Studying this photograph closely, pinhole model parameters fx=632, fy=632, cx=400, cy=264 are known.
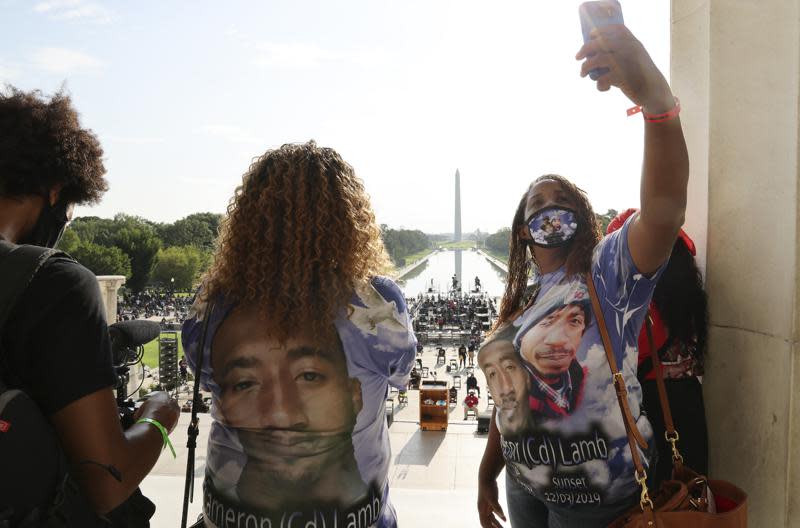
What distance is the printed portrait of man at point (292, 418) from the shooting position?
180 cm

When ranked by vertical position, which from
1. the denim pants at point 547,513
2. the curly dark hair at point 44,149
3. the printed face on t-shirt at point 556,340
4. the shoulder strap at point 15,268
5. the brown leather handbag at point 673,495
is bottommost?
the denim pants at point 547,513

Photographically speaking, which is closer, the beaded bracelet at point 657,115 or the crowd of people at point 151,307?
the beaded bracelet at point 657,115

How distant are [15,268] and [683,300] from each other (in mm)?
1955

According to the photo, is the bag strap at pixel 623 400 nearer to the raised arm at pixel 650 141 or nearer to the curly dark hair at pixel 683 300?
the raised arm at pixel 650 141

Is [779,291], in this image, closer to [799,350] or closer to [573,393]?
[799,350]

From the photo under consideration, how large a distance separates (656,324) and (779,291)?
373 mm

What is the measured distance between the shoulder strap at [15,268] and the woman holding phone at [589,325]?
1.37 meters

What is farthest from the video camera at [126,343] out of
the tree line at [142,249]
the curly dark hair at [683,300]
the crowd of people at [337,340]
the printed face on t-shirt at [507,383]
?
the tree line at [142,249]

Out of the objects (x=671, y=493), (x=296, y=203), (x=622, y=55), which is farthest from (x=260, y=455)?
(x=622, y=55)

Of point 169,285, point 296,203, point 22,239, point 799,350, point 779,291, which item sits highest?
point 296,203

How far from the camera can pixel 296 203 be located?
1.92m

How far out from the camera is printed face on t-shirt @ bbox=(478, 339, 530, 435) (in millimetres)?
2029

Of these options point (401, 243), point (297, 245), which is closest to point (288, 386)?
point (297, 245)

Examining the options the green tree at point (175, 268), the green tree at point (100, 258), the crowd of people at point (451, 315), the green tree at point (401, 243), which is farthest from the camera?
the green tree at point (401, 243)
